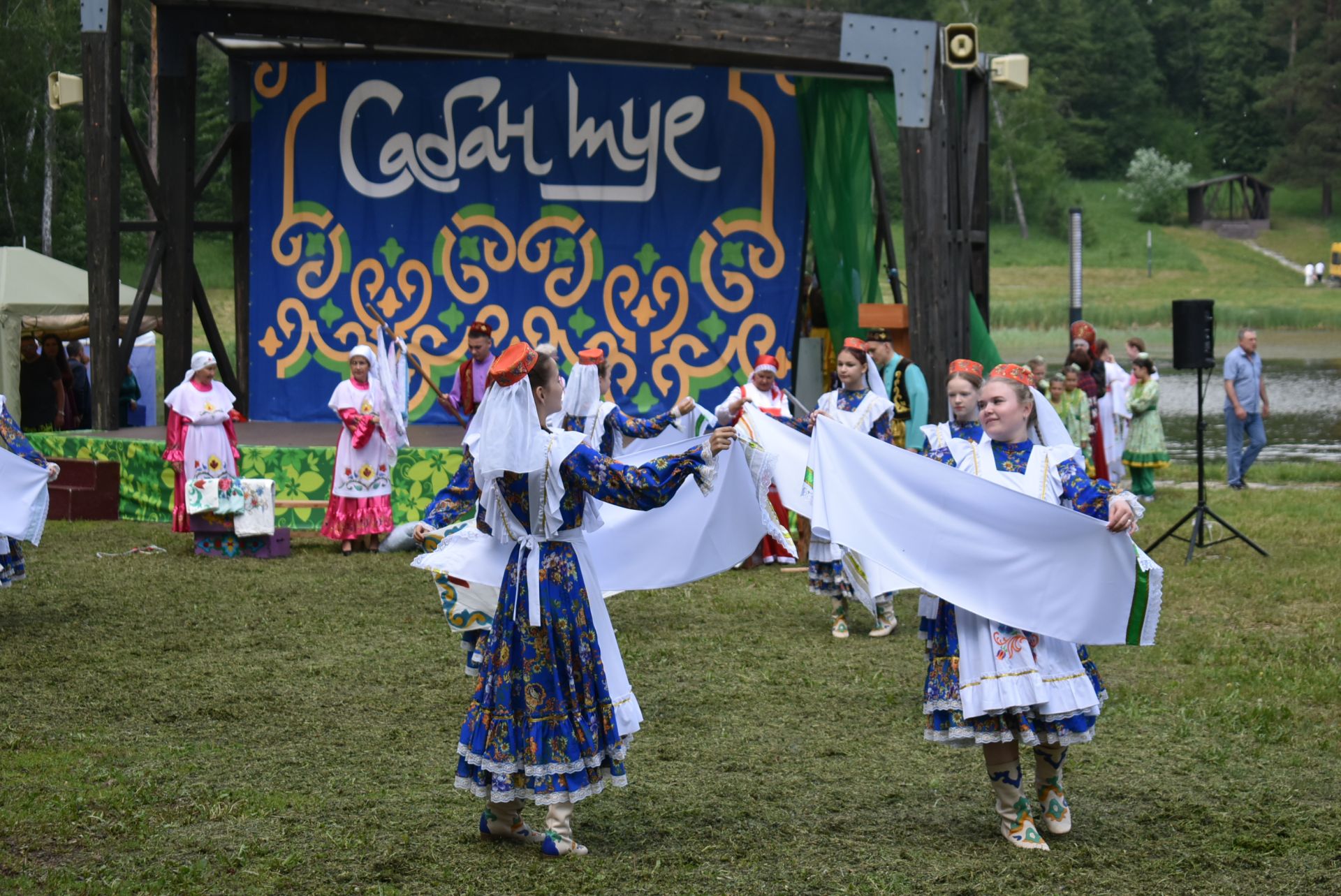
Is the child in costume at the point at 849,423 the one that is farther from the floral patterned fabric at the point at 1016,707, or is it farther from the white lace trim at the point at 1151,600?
the white lace trim at the point at 1151,600

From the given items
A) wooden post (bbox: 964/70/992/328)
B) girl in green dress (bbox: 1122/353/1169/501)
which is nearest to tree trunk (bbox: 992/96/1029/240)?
girl in green dress (bbox: 1122/353/1169/501)

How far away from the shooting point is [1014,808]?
487 centimetres

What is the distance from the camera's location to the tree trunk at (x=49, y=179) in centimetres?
3128

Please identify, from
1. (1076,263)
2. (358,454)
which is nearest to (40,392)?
(358,454)

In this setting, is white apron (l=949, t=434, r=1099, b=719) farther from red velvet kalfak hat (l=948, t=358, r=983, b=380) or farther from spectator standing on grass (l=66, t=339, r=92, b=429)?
spectator standing on grass (l=66, t=339, r=92, b=429)

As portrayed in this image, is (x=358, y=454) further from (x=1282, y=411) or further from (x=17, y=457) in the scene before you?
(x=1282, y=411)

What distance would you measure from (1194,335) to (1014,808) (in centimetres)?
706

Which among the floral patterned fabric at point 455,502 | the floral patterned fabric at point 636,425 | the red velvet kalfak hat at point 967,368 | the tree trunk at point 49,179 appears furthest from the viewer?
the tree trunk at point 49,179

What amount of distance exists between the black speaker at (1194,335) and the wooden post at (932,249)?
1793 mm

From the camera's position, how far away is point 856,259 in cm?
1445

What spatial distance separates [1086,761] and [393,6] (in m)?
9.80

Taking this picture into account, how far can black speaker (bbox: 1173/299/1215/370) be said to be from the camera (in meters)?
11.1

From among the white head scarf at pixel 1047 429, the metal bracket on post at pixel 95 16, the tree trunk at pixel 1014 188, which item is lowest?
the white head scarf at pixel 1047 429

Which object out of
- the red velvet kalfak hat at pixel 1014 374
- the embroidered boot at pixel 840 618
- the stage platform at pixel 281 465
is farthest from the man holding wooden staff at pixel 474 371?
the red velvet kalfak hat at pixel 1014 374
